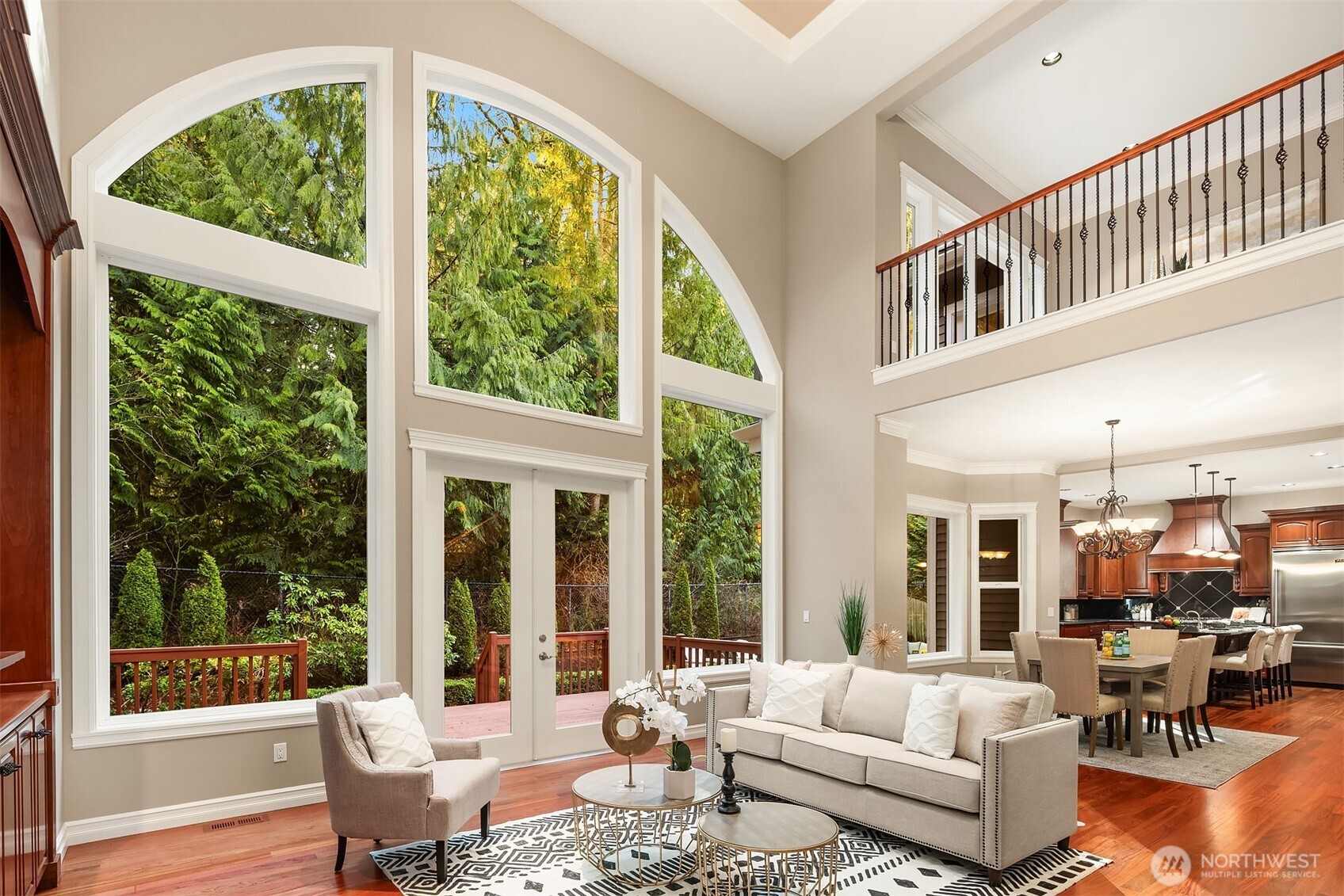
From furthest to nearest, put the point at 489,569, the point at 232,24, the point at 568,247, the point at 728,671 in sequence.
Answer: the point at 728,671, the point at 568,247, the point at 489,569, the point at 232,24

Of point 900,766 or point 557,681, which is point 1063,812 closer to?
point 900,766

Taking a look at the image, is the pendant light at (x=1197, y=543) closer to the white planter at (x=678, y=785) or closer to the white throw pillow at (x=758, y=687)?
the white throw pillow at (x=758, y=687)

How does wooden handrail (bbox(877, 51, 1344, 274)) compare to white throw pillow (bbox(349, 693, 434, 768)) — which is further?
wooden handrail (bbox(877, 51, 1344, 274))

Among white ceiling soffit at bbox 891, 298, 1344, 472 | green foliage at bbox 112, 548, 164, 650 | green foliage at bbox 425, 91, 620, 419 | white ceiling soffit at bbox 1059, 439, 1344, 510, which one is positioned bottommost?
green foliage at bbox 112, 548, 164, 650

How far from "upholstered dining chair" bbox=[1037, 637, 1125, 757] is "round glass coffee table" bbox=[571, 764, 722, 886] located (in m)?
3.42

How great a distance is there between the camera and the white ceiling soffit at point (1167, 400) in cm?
473

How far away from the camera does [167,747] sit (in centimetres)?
421

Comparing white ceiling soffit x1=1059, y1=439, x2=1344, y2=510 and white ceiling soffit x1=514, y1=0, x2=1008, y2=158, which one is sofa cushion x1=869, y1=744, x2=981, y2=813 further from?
white ceiling soffit x1=1059, y1=439, x2=1344, y2=510

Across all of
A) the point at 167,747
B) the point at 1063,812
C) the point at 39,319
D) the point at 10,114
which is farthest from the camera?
the point at 167,747

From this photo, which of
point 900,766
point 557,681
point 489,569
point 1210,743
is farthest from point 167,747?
point 1210,743

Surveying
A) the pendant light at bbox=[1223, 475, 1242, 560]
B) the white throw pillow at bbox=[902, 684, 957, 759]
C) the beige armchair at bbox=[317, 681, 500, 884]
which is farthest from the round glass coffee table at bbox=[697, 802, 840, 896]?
the pendant light at bbox=[1223, 475, 1242, 560]

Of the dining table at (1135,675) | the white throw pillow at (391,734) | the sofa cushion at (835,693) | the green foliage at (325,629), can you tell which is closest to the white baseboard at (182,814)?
the green foliage at (325,629)

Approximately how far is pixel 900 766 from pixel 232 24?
558 centimetres

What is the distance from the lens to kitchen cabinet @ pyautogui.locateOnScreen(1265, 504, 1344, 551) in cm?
1060
